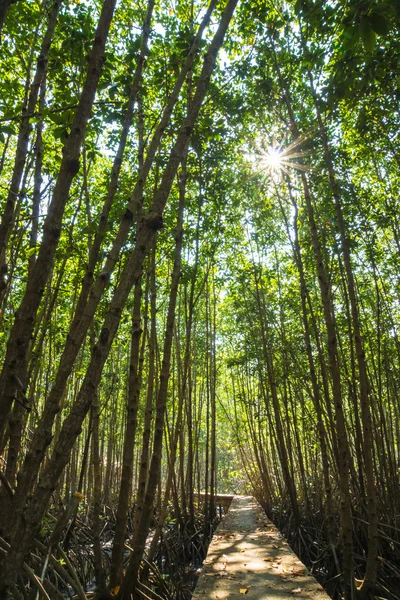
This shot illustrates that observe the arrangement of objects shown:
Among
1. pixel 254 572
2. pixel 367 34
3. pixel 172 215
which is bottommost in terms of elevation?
pixel 254 572

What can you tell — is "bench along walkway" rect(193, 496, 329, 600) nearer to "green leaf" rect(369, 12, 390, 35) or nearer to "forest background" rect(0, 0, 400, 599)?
"forest background" rect(0, 0, 400, 599)

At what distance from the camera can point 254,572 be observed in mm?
4328

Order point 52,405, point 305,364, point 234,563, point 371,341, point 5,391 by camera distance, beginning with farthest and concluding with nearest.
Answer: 1. point 305,364
2. point 371,341
3. point 234,563
4. point 52,405
5. point 5,391

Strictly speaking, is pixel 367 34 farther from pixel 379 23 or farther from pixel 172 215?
pixel 172 215

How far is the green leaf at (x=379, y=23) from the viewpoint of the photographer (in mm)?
1451

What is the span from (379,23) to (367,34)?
0.16 feet

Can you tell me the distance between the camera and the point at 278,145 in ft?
21.6

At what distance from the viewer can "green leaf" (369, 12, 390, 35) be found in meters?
1.45

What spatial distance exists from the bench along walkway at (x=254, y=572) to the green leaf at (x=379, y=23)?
3940mm

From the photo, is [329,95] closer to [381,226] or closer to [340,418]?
[340,418]

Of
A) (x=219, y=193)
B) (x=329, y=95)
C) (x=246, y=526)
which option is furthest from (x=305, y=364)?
(x=329, y=95)

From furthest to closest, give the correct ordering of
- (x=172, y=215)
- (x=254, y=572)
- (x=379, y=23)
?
(x=172, y=215) → (x=254, y=572) → (x=379, y=23)

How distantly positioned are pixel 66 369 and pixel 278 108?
577 cm

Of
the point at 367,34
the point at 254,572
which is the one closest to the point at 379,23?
the point at 367,34
